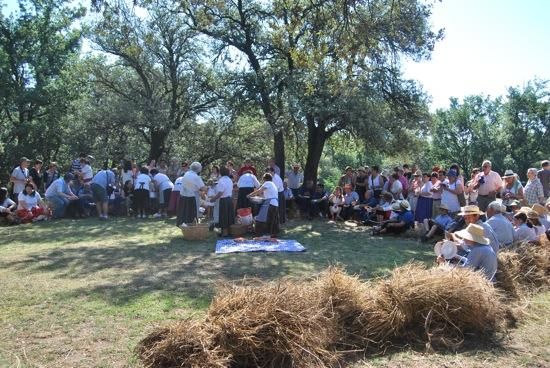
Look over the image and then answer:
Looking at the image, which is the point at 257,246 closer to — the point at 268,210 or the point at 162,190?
the point at 268,210

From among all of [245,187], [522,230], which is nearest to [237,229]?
[245,187]

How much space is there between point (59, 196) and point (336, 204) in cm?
735

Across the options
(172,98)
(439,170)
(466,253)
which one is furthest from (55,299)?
(172,98)

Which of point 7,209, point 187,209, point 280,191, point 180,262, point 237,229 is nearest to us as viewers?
point 180,262

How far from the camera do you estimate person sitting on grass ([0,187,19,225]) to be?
1257 centimetres

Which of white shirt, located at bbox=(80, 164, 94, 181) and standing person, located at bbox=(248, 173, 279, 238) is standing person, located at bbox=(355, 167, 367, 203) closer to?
standing person, located at bbox=(248, 173, 279, 238)

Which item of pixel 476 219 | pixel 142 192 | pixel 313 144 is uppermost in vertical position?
pixel 313 144

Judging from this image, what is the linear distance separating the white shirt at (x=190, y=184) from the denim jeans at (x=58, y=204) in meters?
4.48

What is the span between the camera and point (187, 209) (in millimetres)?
10945

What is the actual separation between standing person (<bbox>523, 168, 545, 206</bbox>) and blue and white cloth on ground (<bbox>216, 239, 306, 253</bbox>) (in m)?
4.75

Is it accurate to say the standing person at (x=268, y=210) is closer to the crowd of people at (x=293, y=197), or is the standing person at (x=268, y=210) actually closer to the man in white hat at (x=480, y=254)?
the crowd of people at (x=293, y=197)

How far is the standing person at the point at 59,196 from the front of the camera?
13.4m

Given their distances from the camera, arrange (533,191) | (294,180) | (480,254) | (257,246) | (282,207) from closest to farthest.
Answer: (480,254), (257,246), (533,191), (282,207), (294,180)

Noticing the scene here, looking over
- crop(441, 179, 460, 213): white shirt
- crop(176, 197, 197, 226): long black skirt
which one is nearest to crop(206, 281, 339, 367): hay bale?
crop(441, 179, 460, 213): white shirt
